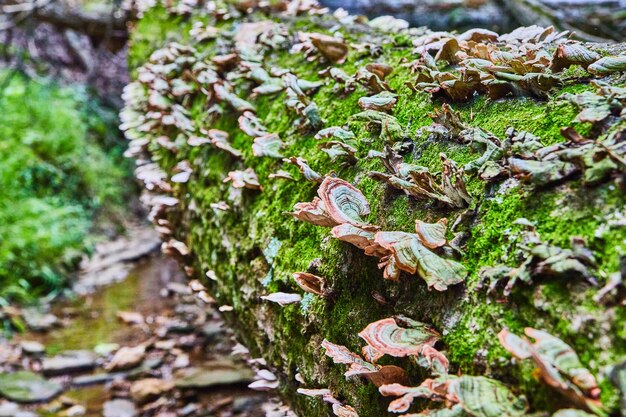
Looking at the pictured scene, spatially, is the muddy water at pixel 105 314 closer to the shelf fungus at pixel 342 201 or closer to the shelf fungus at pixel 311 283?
the shelf fungus at pixel 311 283

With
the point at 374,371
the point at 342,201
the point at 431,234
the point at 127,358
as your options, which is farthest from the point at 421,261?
the point at 127,358

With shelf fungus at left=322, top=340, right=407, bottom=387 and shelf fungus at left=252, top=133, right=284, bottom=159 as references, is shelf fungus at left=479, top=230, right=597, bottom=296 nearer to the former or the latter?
shelf fungus at left=322, top=340, right=407, bottom=387

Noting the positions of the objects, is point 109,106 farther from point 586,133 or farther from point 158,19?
point 586,133

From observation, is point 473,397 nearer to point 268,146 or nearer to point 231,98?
point 268,146

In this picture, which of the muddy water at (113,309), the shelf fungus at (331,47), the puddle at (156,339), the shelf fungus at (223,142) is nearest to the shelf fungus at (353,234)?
the shelf fungus at (223,142)

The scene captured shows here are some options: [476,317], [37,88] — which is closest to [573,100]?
[476,317]

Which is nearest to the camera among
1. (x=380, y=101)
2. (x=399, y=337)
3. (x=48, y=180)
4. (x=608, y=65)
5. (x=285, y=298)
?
(x=399, y=337)

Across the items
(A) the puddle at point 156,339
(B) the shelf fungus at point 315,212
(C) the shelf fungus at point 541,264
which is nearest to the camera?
(C) the shelf fungus at point 541,264
